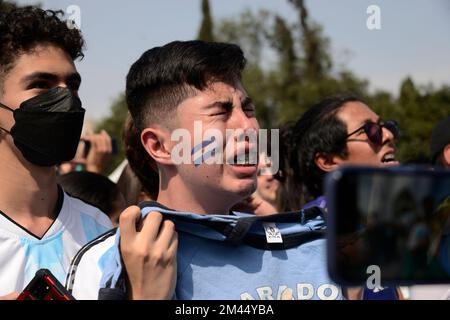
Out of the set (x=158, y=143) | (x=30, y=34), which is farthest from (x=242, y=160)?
(x=30, y=34)

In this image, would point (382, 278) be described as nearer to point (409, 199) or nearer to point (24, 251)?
point (409, 199)

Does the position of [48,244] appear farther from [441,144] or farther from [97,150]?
[441,144]

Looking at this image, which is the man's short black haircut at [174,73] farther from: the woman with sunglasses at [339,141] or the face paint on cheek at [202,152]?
the woman with sunglasses at [339,141]

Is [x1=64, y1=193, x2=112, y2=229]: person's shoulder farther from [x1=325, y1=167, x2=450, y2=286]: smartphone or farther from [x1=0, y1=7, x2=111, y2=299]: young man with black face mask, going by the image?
[x1=325, y1=167, x2=450, y2=286]: smartphone

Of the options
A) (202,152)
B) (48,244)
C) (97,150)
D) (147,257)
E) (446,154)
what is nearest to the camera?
(147,257)

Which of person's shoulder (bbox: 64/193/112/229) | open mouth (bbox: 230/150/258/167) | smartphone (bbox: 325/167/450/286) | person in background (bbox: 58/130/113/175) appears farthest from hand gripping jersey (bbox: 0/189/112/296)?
person in background (bbox: 58/130/113/175)

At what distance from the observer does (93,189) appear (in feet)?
11.7

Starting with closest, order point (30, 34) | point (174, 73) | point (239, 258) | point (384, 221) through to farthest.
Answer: point (384, 221), point (239, 258), point (174, 73), point (30, 34)

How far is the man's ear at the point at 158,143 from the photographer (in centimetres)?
198

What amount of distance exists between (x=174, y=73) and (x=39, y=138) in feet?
2.60

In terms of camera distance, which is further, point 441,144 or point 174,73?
point 441,144

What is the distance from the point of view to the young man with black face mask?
2.48 meters
